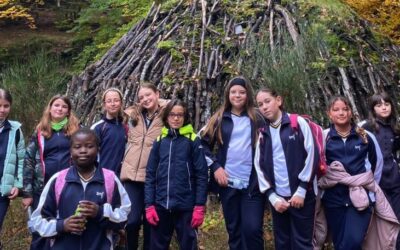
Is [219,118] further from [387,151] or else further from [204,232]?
[204,232]

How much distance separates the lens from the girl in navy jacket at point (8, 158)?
4.94 metres

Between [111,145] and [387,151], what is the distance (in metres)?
2.71

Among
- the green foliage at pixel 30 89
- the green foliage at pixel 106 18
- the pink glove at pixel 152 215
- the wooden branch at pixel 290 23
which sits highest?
the green foliage at pixel 106 18

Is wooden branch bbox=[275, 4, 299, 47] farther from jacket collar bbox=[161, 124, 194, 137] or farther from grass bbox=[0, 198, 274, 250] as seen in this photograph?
jacket collar bbox=[161, 124, 194, 137]

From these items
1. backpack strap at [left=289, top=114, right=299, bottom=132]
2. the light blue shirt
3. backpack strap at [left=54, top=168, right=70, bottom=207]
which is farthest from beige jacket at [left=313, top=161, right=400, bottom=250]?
backpack strap at [left=54, top=168, right=70, bottom=207]

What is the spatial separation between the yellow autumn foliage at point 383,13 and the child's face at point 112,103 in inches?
281

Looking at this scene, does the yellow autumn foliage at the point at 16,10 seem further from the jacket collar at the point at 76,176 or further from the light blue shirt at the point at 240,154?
the jacket collar at the point at 76,176

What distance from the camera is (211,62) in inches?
316

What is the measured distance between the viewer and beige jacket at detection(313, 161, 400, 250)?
15.0 feet

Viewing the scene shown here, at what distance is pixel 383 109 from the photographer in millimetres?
5090

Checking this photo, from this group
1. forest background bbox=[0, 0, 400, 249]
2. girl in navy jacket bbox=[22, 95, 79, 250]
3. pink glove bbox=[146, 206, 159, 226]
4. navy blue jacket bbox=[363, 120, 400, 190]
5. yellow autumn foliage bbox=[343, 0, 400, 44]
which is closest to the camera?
pink glove bbox=[146, 206, 159, 226]

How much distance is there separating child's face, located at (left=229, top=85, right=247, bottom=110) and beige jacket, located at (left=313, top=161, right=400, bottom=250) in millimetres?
991

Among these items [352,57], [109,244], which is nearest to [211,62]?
[352,57]

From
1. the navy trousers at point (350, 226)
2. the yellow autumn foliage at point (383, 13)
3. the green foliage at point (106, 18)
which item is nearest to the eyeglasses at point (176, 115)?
the navy trousers at point (350, 226)
